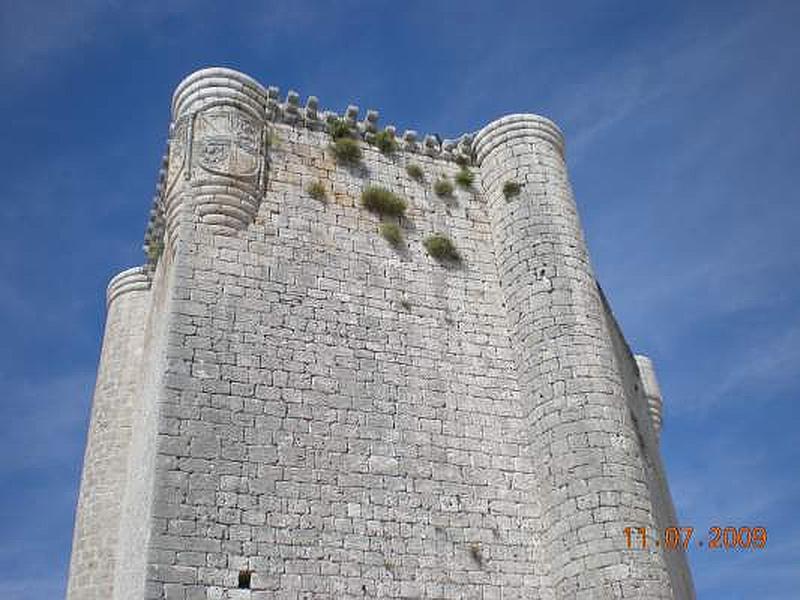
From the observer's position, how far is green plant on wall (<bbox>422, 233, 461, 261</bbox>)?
11992 millimetres

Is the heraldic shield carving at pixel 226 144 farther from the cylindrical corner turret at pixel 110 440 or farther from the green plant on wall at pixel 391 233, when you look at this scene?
the cylindrical corner turret at pixel 110 440

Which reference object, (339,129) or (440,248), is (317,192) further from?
(440,248)

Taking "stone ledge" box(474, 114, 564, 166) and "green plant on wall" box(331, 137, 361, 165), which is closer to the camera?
"green plant on wall" box(331, 137, 361, 165)

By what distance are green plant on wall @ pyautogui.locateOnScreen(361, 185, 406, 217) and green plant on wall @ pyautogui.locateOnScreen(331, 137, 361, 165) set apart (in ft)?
1.74

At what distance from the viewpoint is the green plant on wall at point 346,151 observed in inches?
485

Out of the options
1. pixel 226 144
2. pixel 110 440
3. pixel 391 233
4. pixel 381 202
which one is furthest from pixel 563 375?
pixel 110 440

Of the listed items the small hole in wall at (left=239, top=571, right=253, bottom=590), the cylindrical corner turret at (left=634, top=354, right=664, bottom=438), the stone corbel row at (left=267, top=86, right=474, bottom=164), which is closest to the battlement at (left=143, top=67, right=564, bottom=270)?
the stone corbel row at (left=267, top=86, right=474, bottom=164)

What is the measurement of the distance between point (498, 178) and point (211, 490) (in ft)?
20.5

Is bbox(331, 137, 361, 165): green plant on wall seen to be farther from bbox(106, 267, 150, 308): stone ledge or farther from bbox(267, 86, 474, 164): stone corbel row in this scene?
bbox(106, 267, 150, 308): stone ledge

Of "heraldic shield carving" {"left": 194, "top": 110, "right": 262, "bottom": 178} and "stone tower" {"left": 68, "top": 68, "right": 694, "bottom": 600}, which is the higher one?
"heraldic shield carving" {"left": 194, "top": 110, "right": 262, "bottom": 178}

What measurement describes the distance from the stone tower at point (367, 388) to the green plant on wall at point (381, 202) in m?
0.14

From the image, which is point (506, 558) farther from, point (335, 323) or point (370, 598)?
point (335, 323)

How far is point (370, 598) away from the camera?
29.0ft

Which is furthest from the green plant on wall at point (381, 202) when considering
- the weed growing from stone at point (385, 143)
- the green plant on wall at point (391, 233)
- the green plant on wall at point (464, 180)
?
the green plant on wall at point (464, 180)
